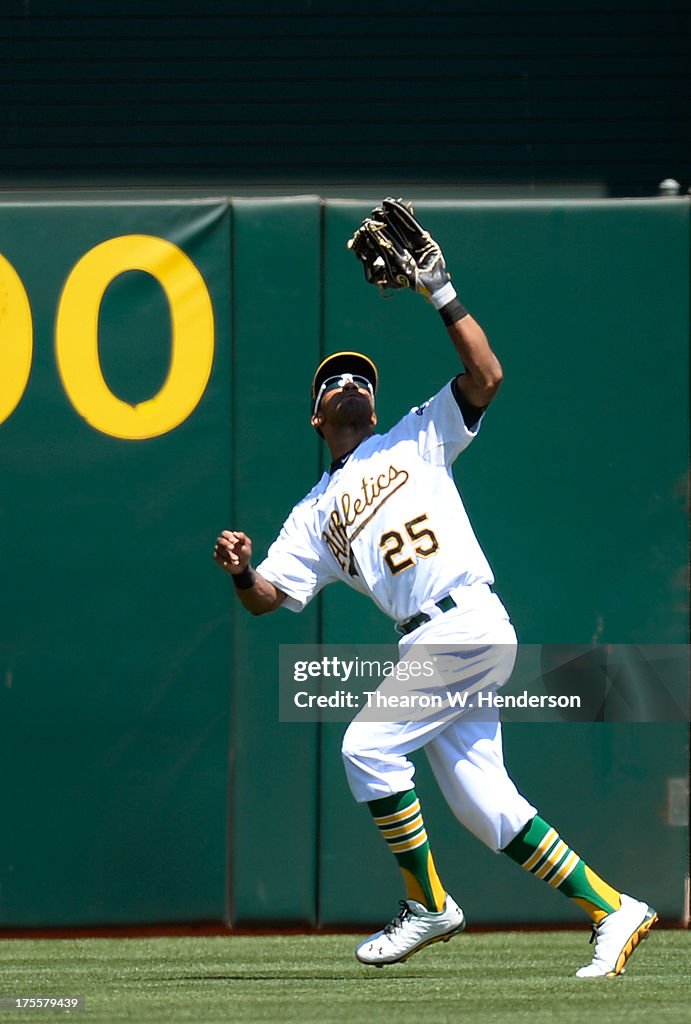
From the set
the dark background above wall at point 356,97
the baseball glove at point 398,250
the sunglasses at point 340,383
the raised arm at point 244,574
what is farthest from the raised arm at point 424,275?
the dark background above wall at point 356,97

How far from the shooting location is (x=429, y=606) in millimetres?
4754

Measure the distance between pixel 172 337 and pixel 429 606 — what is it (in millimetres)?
1772

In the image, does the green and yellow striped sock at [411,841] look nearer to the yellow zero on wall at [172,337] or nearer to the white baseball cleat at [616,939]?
the white baseball cleat at [616,939]

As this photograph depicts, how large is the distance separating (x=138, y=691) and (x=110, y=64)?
348cm

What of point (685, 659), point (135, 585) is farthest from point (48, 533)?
point (685, 659)

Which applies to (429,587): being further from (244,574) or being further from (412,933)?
(412,933)

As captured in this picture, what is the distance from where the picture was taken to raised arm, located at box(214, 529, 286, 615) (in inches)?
184

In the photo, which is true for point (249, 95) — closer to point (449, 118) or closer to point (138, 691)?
point (449, 118)

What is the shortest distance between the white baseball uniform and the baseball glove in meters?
0.38

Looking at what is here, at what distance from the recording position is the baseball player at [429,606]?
15.1 ft

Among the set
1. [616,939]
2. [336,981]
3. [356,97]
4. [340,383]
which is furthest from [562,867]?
[356,97]

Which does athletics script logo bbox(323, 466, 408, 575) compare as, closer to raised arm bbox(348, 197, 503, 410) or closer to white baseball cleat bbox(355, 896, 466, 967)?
raised arm bbox(348, 197, 503, 410)

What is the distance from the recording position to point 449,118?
7.90 metres

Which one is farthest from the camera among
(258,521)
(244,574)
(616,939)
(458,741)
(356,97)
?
(356,97)
